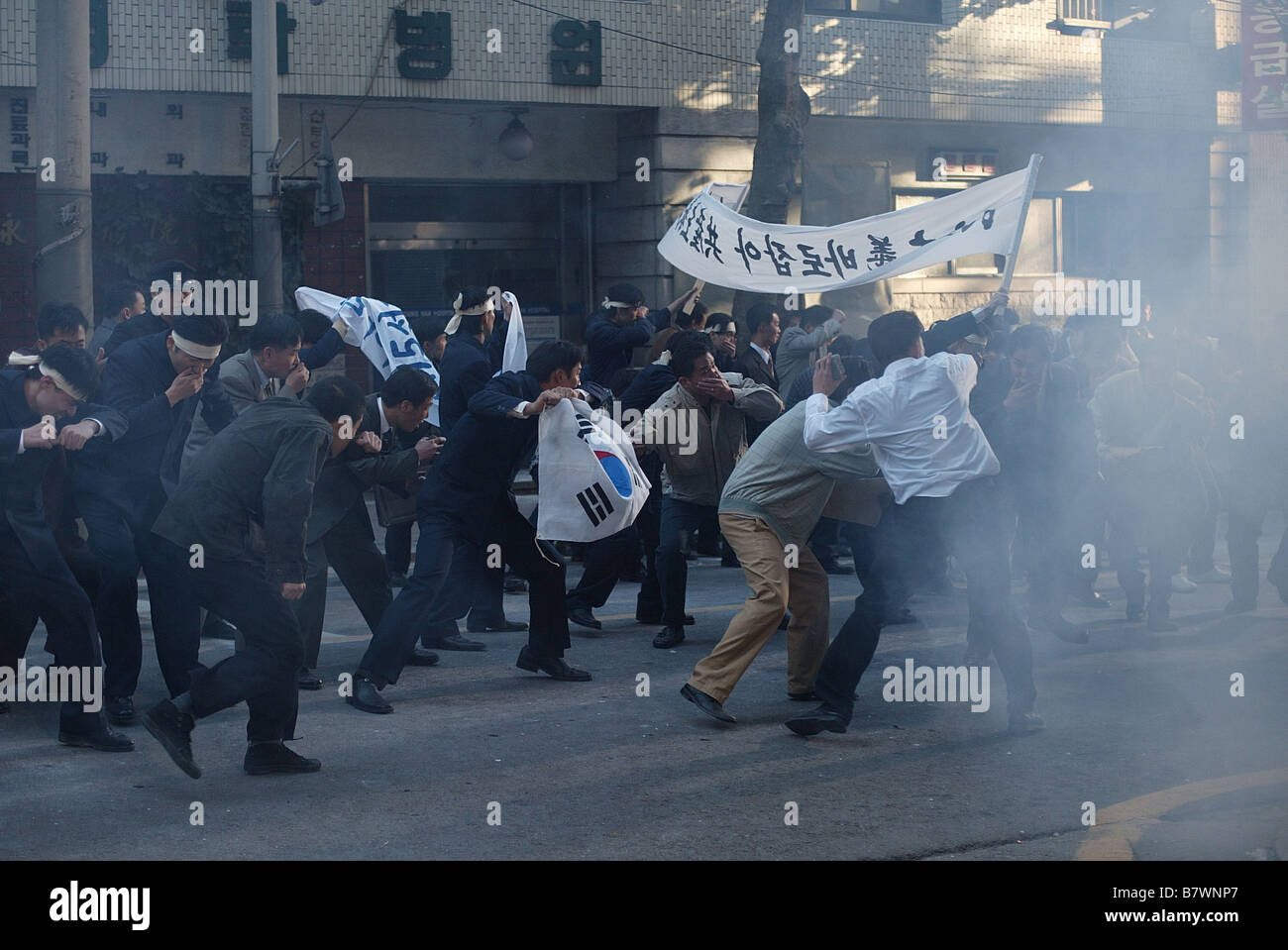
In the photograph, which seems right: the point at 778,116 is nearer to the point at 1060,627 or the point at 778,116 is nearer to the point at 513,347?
the point at 513,347

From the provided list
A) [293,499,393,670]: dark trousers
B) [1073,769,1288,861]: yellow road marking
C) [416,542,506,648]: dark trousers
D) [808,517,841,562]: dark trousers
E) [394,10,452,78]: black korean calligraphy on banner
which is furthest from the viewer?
[394,10,452,78]: black korean calligraphy on banner

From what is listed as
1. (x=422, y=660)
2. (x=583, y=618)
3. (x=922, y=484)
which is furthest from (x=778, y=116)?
(x=922, y=484)

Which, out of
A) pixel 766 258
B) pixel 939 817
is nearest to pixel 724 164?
pixel 766 258

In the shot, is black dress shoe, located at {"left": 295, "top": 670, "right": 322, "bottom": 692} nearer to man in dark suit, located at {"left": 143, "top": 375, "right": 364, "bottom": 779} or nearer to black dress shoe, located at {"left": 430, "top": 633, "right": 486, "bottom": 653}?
black dress shoe, located at {"left": 430, "top": 633, "right": 486, "bottom": 653}

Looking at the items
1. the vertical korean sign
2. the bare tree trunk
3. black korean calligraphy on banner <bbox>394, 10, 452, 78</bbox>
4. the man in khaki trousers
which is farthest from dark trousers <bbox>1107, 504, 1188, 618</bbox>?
black korean calligraphy on banner <bbox>394, 10, 452, 78</bbox>

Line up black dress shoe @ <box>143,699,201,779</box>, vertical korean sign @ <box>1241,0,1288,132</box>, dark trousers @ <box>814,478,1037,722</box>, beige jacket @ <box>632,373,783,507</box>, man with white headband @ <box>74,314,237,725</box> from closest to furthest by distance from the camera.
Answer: black dress shoe @ <box>143,699,201,779</box>
dark trousers @ <box>814,478,1037,722</box>
man with white headband @ <box>74,314,237,725</box>
beige jacket @ <box>632,373,783,507</box>
vertical korean sign @ <box>1241,0,1288,132</box>

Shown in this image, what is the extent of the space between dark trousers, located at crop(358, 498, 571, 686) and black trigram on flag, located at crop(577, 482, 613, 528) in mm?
298

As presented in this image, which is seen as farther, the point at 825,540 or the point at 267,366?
the point at 825,540

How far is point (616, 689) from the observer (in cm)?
674

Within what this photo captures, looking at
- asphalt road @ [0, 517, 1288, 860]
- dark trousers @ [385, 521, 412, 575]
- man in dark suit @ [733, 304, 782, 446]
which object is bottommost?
asphalt road @ [0, 517, 1288, 860]

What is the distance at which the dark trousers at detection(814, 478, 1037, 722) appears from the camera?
5.85 m

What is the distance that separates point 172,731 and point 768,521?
2.40 metres

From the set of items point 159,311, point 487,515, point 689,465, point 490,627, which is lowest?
point 490,627

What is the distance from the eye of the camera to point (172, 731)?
16.9ft
